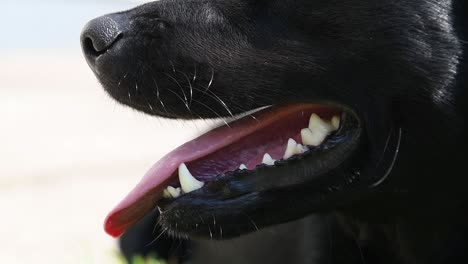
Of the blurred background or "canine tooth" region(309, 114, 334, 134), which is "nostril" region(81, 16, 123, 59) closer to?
"canine tooth" region(309, 114, 334, 134)

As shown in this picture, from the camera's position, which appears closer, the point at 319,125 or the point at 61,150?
the point at 319,125

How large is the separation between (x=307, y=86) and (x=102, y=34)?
47 cm

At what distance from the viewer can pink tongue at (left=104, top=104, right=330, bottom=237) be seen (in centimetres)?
223

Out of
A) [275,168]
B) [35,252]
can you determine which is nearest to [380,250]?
[275,168]

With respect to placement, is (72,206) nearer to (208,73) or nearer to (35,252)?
(35,252)

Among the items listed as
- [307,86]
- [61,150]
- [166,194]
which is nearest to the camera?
[307,86]

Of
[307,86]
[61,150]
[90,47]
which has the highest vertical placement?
[90,47]

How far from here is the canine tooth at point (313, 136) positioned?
7.04ft

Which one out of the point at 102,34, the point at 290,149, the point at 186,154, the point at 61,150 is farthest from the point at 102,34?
the point at 61,150

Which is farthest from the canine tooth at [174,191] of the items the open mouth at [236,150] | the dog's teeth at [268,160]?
the dog's teeth at [268,160]

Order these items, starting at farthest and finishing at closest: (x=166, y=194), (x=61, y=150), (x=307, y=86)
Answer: (x=61, y=150) < (x=166, y=194) < (x=307, y=86)

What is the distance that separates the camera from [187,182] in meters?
2.16

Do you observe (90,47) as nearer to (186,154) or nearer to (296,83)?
(186,154)

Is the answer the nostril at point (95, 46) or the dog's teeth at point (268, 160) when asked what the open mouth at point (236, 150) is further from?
the nostril at point (95, 46)
